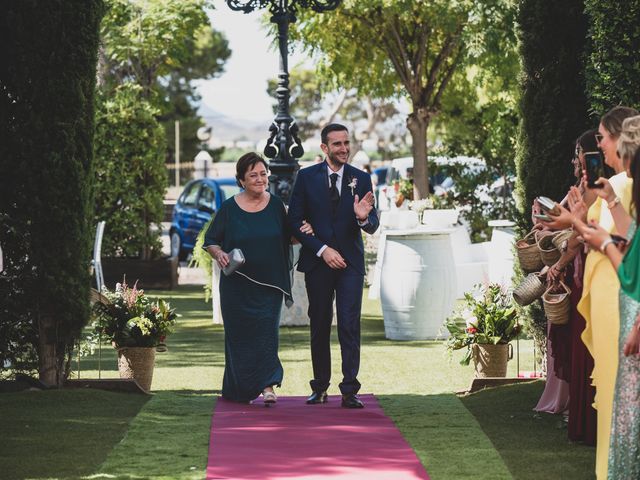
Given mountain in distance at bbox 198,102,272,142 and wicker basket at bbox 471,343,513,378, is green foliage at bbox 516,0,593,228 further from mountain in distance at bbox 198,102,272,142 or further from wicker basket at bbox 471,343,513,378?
mountain in distance at bbox 198,102,272,142

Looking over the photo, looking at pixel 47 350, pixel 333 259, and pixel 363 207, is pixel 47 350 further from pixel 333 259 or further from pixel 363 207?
pixel 363 207

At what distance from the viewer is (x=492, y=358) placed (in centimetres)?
1091

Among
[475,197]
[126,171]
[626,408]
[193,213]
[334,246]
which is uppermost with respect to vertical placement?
[126,171]

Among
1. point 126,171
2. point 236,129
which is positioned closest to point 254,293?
point 126,171

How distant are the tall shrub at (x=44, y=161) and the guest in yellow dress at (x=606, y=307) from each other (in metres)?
4.60

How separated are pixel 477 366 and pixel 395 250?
3.79 metres

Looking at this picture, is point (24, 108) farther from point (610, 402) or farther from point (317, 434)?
point (610, 402)

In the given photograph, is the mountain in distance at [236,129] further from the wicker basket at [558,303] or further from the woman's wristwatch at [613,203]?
the woman's wristwatch at [613,203]

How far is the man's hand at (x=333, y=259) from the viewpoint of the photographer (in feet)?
31.6

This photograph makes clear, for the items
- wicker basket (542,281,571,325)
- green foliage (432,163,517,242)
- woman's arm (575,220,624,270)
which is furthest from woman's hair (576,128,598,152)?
green foliage (432,163,517,242)

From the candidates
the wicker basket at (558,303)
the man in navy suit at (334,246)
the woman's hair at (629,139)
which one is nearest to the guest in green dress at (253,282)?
the man in navy suit at (334,246)

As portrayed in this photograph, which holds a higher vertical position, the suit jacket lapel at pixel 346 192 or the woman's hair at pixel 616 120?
the woman's hair at pixel 616 120

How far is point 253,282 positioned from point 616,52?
3.27 meters

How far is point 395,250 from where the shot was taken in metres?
14.7
